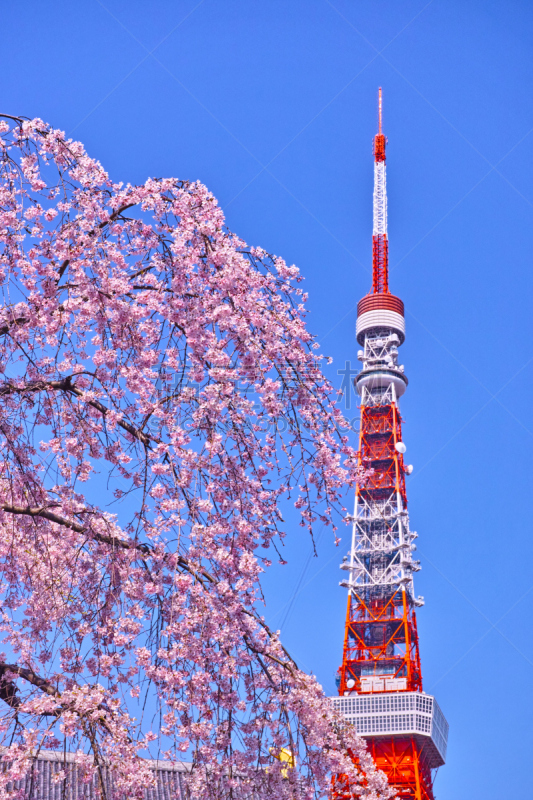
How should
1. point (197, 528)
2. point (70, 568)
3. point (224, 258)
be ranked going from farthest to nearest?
point (70, 568) → point (224, 258) → point (197, 528)

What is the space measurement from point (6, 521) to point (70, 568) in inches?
25.2

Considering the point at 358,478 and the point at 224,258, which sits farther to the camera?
the point at 358,478

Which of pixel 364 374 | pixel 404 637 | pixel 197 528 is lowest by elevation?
pixel 197 528

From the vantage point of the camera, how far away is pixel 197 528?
18.5ft

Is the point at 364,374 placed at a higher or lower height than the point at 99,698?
higher

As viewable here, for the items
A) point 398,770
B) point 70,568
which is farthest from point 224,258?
point 398,770

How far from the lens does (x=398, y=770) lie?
4466 cm

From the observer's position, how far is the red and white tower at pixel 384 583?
151 ft

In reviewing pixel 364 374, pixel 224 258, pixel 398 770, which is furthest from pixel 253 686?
pixel 364 374

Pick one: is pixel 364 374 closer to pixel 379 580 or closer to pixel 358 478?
pixel 379 580

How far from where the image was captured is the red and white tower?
46.2 metres

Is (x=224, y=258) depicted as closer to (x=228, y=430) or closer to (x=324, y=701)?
(x=228, y=430)

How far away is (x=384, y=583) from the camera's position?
54.0m

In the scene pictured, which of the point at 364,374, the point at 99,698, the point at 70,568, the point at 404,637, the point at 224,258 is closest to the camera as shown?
the point at 99,698
